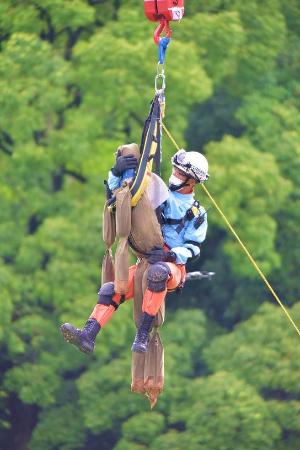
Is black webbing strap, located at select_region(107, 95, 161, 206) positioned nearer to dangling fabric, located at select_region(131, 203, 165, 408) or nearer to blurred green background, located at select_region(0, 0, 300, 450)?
dangling fabric, located at select_region(131, 203, 165, 408)

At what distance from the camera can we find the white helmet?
13.0 metres

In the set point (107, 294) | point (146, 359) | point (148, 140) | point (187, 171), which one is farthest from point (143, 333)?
point (148, 140)

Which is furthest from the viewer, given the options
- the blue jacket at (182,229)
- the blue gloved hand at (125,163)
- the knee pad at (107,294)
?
the knee pad at (107,294)

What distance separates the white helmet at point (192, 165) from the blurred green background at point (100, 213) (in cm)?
1135

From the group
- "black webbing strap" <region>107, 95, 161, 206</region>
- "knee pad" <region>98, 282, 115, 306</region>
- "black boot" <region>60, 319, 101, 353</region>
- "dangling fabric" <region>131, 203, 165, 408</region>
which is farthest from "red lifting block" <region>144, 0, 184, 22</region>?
"black boot" <region>60, 319, 101, 353</region>

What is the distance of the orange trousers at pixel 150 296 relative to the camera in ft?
42.4

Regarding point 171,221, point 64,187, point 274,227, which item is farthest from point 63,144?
point 171,221

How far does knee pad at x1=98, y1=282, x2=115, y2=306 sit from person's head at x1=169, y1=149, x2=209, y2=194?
81 cm

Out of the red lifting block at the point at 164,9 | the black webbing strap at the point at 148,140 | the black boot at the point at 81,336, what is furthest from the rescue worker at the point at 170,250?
the red lifting block at the point at 164,9

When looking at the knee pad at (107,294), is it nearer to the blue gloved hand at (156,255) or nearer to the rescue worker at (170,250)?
the rescue worker at (170,250)

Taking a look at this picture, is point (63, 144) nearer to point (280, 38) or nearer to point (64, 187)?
point (64, 187)

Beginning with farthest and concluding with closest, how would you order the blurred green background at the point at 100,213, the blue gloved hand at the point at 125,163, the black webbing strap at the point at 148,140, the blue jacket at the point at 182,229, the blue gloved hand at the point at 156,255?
1. the blurred green background at the point at 100,213
2. the blue jacket at the point at 182,229
3. the blue gloved hand at the point at 156,255
4. the blue gloved hand at the point at 125,163
5. the black webbing strap at the point at 148,140

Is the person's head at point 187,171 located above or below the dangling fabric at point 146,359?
above

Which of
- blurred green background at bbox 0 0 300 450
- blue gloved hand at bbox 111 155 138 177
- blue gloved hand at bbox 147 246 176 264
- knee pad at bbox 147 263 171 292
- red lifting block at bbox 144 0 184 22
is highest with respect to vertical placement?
red lifting block at bbox 144 0 184 22
